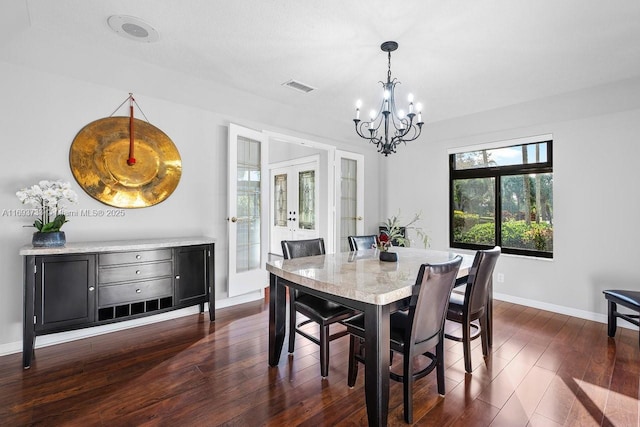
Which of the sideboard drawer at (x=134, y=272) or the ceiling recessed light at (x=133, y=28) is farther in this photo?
the sideboard drawer at (x=134, y=272)

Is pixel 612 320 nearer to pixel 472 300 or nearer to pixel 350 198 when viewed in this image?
pixel 472 300

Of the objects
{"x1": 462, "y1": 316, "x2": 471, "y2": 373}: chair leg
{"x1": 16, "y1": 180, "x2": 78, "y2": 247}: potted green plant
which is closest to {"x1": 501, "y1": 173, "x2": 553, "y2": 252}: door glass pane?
{"x1": 462, "y1": 316, "x2": 471, "y2": 373}: chair leg

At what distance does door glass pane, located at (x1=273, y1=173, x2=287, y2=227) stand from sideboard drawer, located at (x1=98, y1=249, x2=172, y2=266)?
167 inches

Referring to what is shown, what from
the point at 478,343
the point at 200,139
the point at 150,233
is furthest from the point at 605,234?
the point at 150,233

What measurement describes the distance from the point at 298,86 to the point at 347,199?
97.3 inches

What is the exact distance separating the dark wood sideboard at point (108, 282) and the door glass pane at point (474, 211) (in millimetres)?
3749

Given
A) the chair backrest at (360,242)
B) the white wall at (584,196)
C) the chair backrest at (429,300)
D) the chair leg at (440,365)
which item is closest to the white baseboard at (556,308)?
the white wall at (584,196)

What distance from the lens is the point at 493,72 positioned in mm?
3240

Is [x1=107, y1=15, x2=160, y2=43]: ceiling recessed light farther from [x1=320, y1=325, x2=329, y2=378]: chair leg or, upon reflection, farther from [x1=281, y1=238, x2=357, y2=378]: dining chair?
[x1=320, y1=325, x2=329, y2=378]: chair leg

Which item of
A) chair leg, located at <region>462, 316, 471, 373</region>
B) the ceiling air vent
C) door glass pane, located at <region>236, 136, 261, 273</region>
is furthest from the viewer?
door glass pane, located at <region>236, 136, 261, 273</region>

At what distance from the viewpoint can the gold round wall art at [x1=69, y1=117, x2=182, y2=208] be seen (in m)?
3.00

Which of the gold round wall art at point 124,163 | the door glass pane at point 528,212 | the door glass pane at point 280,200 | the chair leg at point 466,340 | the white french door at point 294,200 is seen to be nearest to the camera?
the chair leg at point 466,340

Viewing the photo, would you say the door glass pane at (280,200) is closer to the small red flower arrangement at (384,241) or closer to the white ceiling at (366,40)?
the white ceiling at (366,40)

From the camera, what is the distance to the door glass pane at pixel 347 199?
5590 mm
